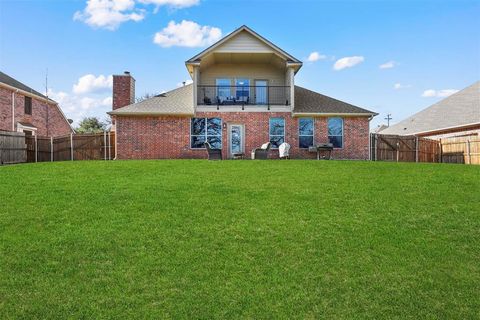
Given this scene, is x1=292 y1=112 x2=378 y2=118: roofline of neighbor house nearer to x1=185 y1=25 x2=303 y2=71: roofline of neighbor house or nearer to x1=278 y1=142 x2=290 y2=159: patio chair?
x1=278 y1=142 x2=290 y2=159: patio chair

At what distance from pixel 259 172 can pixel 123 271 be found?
7.69 m

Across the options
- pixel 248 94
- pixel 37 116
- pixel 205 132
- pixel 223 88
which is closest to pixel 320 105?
pixel 248 94

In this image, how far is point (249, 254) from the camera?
6.55 metres

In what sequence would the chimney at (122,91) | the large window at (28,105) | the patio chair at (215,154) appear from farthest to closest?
the large window at (28,105) → the chimney at (122,91) → the patio chair at (215,154)

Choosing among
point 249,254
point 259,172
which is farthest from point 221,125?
point 249,254

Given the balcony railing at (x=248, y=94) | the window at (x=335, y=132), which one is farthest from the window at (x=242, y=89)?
the window at (x=335, y=132)

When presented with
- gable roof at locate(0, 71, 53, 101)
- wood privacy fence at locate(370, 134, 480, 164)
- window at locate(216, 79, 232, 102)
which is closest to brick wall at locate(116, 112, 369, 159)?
window at locate(216, 79, 232, 102)

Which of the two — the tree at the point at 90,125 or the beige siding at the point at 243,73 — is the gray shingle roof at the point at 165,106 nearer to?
the beige siding at the point at 243,73

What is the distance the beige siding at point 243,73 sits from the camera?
22.9 m

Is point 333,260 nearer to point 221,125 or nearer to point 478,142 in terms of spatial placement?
point 221,125

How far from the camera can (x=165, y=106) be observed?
21.6 metres

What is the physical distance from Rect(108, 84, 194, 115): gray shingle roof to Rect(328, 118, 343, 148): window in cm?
728

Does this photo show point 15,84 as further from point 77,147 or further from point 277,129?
point 277,129

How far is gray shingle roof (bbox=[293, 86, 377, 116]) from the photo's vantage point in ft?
70.7
